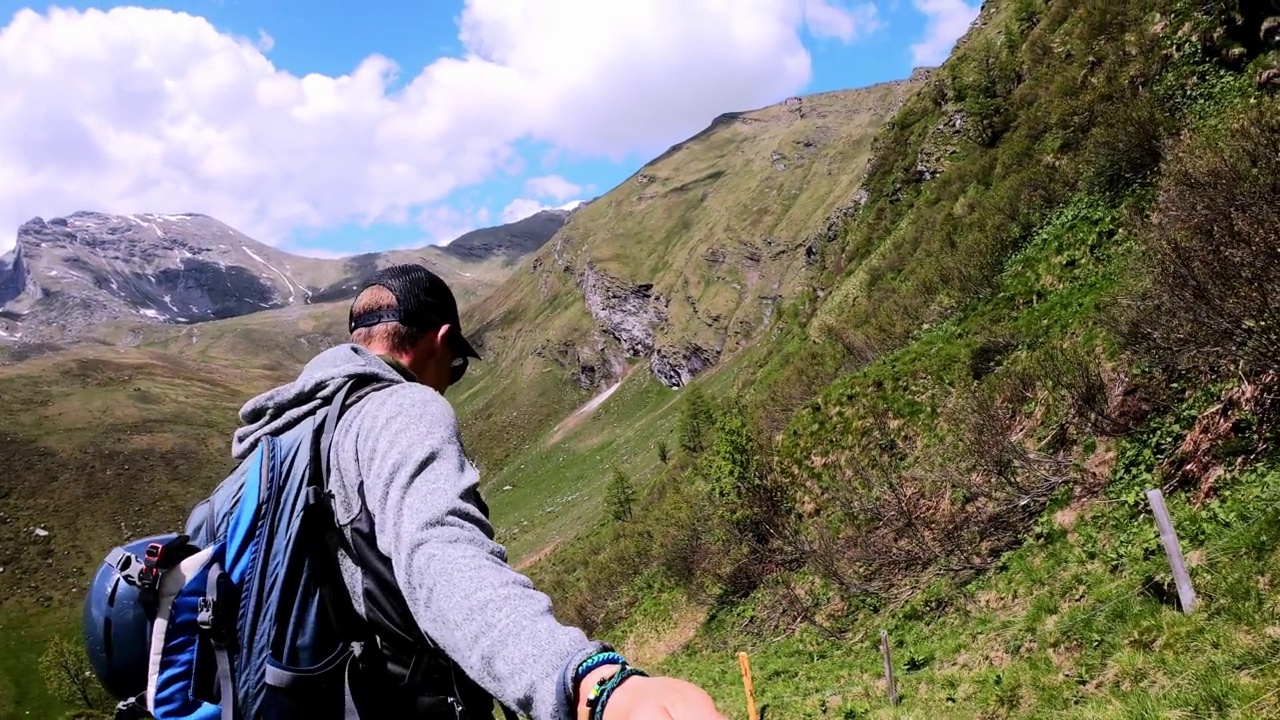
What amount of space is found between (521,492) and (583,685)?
85.6 m

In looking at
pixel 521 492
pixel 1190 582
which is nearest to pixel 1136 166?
pixel 1190 582

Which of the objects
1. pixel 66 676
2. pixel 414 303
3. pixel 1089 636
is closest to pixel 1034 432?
pixel 1089 636

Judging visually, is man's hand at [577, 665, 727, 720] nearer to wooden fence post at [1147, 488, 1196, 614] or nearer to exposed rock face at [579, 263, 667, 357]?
wooden fence post at [1147, 488, 1196, 614]

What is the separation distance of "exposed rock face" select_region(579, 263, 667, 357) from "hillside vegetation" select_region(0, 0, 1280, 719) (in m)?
84.0

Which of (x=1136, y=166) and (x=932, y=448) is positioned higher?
(x=1136, y=166)

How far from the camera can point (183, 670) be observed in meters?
1.83

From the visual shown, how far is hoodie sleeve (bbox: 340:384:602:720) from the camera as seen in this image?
1.35 m

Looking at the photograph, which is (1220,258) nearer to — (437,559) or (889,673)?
(889,673)

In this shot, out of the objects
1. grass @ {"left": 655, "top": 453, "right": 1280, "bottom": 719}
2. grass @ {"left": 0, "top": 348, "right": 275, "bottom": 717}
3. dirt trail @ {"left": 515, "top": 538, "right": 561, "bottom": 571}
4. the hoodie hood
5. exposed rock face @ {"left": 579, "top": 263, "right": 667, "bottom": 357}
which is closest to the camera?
the hoodie hood

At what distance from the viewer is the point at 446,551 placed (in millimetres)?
1523

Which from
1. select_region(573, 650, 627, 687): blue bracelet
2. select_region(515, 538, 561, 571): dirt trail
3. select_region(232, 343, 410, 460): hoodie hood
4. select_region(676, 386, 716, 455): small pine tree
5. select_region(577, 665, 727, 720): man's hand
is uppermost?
select_region(232, 343, 410, 460): hoodie hood

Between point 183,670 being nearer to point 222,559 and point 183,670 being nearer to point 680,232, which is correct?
point 222,559

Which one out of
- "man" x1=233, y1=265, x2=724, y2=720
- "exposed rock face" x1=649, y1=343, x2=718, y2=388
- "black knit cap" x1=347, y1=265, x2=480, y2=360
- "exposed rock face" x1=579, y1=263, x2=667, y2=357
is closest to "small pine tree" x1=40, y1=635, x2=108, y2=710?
"exposed rock face" x1=649, y1=343, x2=718, y2=388

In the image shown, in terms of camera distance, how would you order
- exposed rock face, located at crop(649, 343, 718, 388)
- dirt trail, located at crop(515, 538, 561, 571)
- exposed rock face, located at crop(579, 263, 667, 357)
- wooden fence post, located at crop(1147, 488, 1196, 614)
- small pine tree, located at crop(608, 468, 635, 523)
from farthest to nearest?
exposed rock face, located at crop(579, 263, 667, 357), exposed rock face, located at crop(649, 343, 718, 388), dirt trail, located at crop(515, 538, 561, 571), small pine tree, located at crop(608, 468, 635, 523), wooden fence post, located at crop(1147, 488, 1196, 614)
